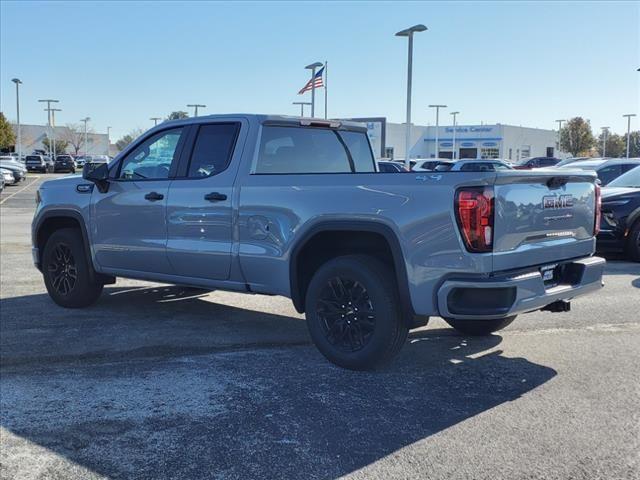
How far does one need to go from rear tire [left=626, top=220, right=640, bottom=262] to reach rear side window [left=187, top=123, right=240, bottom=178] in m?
7.79

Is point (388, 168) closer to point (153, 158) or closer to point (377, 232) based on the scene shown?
point (153, 158)

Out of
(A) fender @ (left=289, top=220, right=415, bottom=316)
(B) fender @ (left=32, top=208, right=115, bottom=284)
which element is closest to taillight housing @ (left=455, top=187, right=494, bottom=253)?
(A) fender @ (left=289, top=220, right=415, bottom=316)

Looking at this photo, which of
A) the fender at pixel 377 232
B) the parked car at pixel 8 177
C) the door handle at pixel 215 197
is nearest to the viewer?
the fender at pixel 377 232

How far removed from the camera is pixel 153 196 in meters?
6.18

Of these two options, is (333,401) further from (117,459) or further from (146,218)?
(146,218)

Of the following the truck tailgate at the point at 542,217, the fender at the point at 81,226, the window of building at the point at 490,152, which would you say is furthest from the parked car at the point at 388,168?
the window of building at the point at 490,152

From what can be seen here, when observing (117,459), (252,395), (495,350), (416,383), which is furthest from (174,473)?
(495,350)

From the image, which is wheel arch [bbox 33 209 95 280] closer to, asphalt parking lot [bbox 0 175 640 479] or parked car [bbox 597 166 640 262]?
asphalt parking lot [bbox 0 175 640 479]

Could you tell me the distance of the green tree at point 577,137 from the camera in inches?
3489

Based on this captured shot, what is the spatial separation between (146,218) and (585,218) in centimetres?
392

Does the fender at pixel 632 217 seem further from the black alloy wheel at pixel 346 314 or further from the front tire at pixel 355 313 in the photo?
the black alloy wheel at pixel 346 314

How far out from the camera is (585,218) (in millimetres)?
5066

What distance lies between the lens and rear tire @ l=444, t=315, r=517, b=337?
5914 mm

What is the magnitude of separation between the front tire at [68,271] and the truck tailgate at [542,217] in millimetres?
4560
